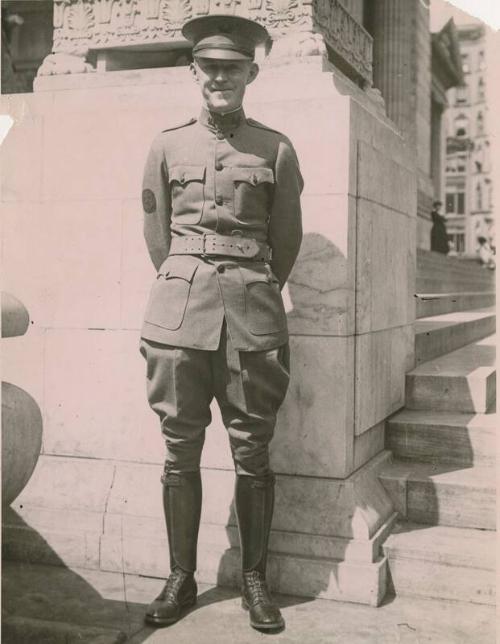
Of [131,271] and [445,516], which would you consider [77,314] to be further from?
[445,516]

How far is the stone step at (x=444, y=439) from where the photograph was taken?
4.95 m

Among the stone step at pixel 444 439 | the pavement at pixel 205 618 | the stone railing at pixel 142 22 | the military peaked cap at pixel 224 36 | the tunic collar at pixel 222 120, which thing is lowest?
the pavement at pixel 205 618

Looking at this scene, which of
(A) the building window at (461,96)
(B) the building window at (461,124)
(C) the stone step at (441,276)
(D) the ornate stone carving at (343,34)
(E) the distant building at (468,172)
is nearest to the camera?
(D) the ornate stone carving at (343,34)

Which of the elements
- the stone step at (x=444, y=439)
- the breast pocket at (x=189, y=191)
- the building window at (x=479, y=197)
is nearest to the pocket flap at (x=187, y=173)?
the breast pocket at (x=189, y=191)

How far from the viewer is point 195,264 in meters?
3.79

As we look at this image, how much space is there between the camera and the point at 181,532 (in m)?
3.92

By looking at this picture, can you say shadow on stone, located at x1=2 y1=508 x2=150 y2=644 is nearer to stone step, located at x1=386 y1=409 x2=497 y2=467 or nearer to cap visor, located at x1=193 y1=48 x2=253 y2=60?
stone step, located at x1=386 y1=409 x2=497 y2=467

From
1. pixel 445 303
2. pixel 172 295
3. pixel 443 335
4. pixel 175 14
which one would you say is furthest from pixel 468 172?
pixel 172 295

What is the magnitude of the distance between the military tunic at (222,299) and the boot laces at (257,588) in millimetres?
490

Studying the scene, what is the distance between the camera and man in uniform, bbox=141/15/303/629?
3.74 metres

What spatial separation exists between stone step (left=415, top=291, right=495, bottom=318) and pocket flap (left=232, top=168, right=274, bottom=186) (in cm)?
343

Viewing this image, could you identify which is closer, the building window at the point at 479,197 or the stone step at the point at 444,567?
the stone step at the point at 444,567

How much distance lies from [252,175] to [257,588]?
75.2 inches

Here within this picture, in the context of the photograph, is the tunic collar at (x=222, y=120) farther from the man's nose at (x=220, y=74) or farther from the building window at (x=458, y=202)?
the building window at (x=458, y=202)
